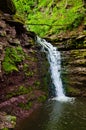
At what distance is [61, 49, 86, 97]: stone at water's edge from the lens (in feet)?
63.9

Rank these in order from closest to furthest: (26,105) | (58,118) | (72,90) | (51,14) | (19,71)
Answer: (58,118) → (26,105) → (19,71) → (72,90) → (51,14)

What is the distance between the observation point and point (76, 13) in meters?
27.5

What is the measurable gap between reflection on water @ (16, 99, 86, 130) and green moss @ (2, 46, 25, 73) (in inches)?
120

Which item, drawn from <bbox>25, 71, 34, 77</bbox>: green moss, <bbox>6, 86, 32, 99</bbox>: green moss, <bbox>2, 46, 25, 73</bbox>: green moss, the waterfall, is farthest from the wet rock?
the waterfall

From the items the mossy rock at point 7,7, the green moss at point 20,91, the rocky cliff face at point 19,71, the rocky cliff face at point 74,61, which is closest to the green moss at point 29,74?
the rocky cliff face at point 19,71

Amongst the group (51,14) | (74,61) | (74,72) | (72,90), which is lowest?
(72,90)

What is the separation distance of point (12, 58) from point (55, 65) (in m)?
5.70

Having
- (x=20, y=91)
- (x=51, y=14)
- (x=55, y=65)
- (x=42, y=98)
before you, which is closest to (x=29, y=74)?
(x=42, y=98)

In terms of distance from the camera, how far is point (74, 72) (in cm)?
2011

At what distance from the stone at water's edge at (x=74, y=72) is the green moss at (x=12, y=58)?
4470mm

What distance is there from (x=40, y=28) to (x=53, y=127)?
64.5ft

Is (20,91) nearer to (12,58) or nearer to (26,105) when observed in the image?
(26,105)

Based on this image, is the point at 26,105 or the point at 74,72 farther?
the point at 74,72

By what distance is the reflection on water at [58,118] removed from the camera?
490 inches
